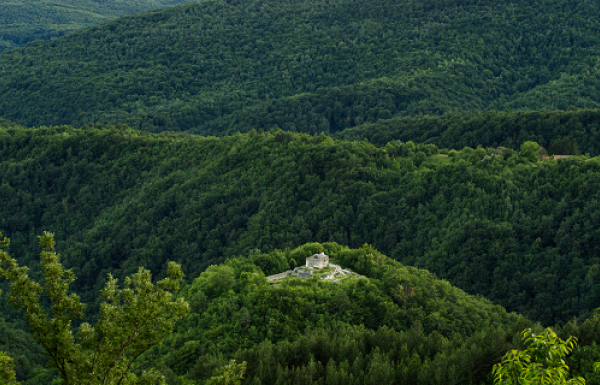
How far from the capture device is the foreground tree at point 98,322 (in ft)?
56.3

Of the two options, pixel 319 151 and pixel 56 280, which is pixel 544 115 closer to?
pixel 319 151

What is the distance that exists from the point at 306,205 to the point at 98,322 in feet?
282

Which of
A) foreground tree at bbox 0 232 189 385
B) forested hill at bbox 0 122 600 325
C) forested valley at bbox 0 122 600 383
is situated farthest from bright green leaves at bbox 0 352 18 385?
forested hill at bbox 0 122 600 325

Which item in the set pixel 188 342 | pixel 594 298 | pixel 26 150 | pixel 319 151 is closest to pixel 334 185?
pixel 319 151

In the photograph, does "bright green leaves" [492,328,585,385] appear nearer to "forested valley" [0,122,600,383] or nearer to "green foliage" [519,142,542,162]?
"forested valley" [0,122,600,383]

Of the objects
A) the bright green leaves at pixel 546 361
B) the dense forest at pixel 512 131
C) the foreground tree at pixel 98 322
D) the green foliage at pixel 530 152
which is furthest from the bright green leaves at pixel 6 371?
the dense forest at pixel 512 131

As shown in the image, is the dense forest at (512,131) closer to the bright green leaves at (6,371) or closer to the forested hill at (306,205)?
the forested hill at (306,205)

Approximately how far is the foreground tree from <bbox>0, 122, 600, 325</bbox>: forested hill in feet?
210

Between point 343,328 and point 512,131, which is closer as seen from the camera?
point 343,328

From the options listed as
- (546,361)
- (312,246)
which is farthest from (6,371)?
(312,246)

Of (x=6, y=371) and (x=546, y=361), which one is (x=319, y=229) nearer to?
(x=546, y=361)

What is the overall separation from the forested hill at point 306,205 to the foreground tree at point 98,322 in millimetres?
63873

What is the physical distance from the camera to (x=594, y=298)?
68.3 m

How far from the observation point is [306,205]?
10394 centimetres
